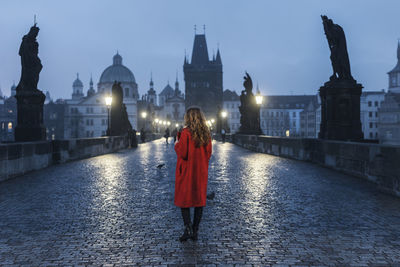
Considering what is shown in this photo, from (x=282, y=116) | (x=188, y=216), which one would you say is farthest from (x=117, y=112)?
(x=282, y=116)

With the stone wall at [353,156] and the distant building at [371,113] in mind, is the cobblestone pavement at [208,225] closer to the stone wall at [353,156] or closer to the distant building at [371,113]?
the stone wall at [353,156]

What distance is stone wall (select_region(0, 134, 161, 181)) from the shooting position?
390 inches

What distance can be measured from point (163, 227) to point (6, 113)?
106559 millimetres

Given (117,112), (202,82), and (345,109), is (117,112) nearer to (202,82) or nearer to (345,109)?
(345,109)

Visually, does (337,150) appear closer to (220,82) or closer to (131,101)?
(131,101)

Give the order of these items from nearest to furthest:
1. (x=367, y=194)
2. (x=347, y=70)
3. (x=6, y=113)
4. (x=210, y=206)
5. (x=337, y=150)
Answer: (x=210, y=206)
(x=367, y=194)
(x=337, y=150)
(x=347, y=70)
(x=6, y=113)

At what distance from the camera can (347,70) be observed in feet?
44.3

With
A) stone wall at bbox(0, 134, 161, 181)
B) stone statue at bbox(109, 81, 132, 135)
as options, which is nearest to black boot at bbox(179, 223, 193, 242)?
stone wall at bbox(0, 134, 161, 181)

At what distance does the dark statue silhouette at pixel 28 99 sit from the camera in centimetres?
1395

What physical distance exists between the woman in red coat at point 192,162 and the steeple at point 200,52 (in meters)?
109

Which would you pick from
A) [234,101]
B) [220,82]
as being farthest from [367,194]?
[234,101]

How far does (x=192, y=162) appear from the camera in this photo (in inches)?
178

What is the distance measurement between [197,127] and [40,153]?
9439 millimetres

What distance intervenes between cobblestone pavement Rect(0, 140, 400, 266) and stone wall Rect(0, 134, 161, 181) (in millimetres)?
1073
